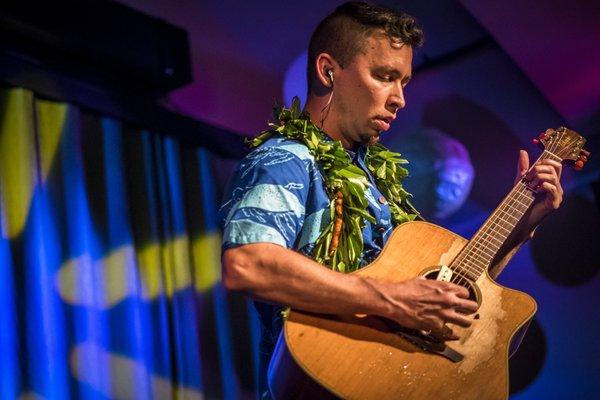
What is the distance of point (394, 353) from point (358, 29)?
936mm

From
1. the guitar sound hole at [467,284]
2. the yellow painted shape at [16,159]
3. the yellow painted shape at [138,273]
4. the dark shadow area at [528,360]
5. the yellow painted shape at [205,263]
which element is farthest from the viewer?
the dark shadow area at [528,360]

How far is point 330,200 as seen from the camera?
6.15 ft

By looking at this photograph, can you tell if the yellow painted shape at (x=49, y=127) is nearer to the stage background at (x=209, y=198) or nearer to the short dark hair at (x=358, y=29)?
the stage background at (x=209, y=198)

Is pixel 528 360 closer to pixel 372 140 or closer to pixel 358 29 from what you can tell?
pixel 372 140

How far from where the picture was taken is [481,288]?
5.93 ft

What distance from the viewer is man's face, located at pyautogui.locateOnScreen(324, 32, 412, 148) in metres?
2.01

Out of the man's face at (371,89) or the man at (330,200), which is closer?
the man at (330,200)

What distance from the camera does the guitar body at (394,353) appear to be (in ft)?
4.97

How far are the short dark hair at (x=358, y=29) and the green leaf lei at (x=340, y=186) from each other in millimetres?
191

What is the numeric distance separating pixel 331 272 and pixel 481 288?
43 cm

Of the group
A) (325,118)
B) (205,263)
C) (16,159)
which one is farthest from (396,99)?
(205,263)

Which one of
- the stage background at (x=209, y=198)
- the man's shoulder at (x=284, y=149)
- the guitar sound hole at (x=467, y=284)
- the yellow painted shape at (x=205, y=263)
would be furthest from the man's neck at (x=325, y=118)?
the yellow painted shape at (x=205, y=263)

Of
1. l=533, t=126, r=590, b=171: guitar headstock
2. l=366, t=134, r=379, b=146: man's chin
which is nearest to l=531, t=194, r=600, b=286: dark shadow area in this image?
l=533, t=126, r=590, b=171: guitar headstock

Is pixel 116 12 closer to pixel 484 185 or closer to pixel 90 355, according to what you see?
pixel 90 355
